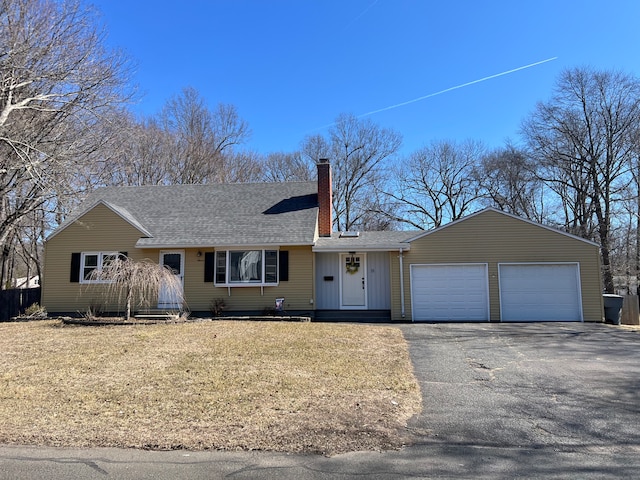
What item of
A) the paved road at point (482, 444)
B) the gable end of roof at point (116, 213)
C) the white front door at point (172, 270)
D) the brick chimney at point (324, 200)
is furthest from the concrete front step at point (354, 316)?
the paved road at point (482, 444)

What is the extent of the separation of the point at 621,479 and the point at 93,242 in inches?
659

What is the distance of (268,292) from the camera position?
15312 mm

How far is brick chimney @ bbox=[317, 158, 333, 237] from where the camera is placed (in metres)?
17.2

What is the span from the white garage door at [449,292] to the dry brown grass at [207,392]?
18.5 feet

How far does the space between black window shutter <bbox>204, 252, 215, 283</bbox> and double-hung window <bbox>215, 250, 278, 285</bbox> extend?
0.18 metres

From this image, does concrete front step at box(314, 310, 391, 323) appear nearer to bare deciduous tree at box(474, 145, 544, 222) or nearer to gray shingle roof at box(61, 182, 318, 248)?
gray shingle roof at box(61, 182, 318, 248)

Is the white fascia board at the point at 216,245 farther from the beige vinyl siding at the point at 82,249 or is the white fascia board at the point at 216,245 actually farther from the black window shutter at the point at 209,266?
the beige vinyl siding at the point at 82,249

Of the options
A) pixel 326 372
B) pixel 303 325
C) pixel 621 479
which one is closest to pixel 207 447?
pixel 326 372

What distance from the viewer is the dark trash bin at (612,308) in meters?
14.9

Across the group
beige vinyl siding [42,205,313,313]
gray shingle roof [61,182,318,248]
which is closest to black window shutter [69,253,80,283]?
beige vinyl siding [42,205,313,313]

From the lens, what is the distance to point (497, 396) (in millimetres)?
5762

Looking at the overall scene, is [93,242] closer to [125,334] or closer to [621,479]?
[125,334]

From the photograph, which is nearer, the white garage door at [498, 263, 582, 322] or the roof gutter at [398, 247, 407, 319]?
the white garage door at [498, 263, 582, 322]

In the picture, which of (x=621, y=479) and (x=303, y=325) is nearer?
(x=621, y=479)
